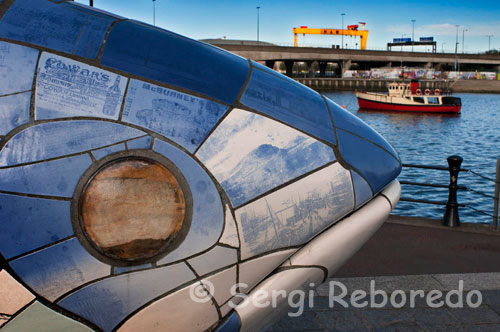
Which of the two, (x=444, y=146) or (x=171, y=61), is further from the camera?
(x=444, y=146)

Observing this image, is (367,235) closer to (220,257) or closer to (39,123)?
(220,257)

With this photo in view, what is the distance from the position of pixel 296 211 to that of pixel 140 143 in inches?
27.6

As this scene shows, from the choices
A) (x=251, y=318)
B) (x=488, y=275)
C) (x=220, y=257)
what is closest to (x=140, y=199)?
(x=220, y=257)

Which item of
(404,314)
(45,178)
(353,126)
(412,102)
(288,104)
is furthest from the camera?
(412,102)

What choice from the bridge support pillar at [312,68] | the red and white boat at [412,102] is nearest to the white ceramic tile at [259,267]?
the red and white boat at [412,102]

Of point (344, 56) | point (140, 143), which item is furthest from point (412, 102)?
point (140, 143)

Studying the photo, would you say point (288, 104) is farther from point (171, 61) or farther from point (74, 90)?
point (74, 90)

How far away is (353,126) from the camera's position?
7.89ft

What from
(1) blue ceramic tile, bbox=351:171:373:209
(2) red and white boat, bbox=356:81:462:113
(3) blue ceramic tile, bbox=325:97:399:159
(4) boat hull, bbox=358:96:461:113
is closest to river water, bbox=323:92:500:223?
(4) boat hull, bbox=358:96:461:113

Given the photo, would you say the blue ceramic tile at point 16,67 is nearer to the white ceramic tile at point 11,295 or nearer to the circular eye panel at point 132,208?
the circular eye panel at point 132,208

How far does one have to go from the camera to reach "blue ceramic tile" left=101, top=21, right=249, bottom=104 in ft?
6.64

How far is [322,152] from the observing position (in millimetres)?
2189

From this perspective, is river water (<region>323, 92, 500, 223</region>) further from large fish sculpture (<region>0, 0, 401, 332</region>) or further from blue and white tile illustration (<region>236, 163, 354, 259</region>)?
large fish sculpture (<region>0, 0, 401, 332</region>)

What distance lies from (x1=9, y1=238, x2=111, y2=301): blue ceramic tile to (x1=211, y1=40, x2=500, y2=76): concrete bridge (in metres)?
56.8
